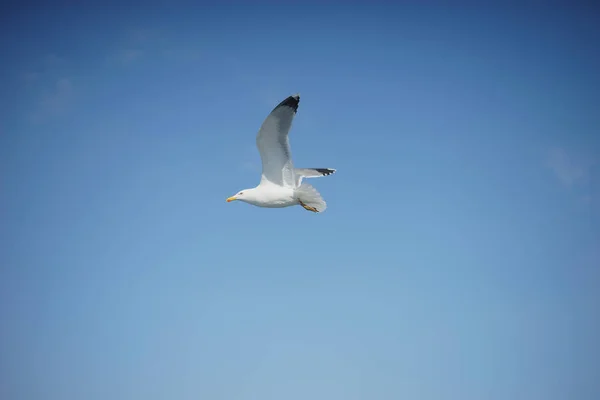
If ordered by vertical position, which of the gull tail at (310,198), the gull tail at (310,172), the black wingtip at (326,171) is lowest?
the gull tail at (310,198)

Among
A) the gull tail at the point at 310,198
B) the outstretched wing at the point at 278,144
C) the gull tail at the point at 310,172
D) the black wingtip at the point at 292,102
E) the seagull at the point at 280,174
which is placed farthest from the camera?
the gull tail at the point at 310,172

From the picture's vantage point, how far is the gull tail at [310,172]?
25.9 feet

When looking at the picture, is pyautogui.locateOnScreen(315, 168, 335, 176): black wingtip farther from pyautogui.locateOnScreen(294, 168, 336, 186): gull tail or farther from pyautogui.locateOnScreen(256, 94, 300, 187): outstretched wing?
pyautogui.locateOnScreen(256, 94, 300, 187): outstretched wing

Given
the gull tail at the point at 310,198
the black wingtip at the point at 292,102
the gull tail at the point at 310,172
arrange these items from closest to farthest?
the black wingtip at the point at 292,102 → the gull tail at the point at 310,198 → the gull tail at the point at 310,172

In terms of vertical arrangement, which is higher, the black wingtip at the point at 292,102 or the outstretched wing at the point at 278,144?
the black wingtip at the point at 292,102

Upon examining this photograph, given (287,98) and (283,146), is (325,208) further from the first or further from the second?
(287,98)

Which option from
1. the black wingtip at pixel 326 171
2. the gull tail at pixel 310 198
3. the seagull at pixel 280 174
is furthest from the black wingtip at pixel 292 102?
the black wingtip at pixel 326 171

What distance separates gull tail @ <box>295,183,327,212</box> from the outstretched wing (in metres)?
0.19

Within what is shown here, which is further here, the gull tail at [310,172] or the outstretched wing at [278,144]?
the gull tail at [310,172]

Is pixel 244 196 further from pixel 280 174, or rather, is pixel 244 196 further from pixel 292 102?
pixel 292 102

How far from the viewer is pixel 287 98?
264 inches

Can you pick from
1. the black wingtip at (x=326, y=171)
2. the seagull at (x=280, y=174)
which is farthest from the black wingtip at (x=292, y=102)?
the black wingtip at (x=326, y=171)

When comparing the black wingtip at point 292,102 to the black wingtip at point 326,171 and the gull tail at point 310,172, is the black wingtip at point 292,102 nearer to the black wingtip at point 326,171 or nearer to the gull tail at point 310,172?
the gull tail at point 310,172

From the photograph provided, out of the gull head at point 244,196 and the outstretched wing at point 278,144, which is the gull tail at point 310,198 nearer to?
the outstretched wing at point 278,144
